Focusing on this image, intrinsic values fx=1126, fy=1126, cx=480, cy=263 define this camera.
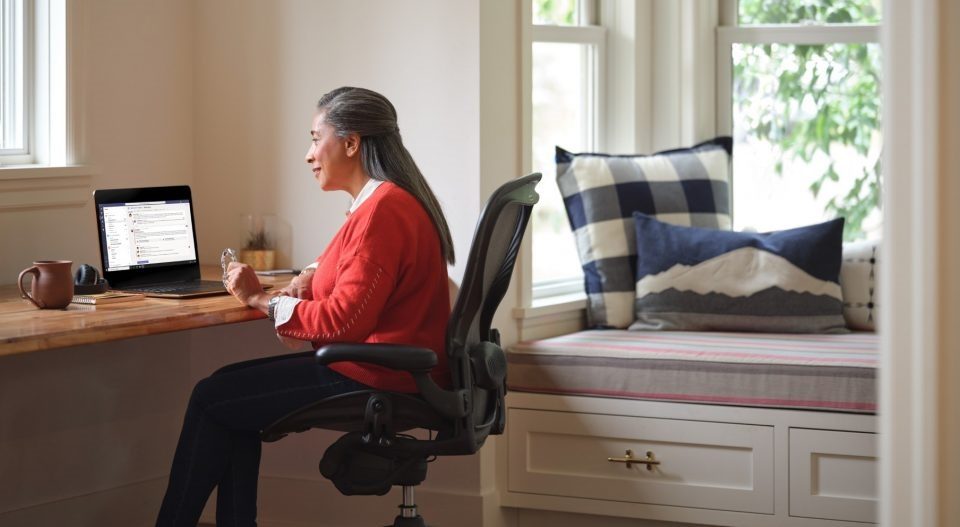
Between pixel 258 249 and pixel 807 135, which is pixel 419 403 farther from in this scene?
pixel 807 135

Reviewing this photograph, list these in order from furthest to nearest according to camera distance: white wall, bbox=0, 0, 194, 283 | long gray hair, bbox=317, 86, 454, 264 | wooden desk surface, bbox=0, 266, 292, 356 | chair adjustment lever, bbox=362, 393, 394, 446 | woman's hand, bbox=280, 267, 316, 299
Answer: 1. white wall, bbox=0, 0, 194, 283
2. woman's hand, bbox=280, 267, 316, 299
3. long gray hair, bbox=317, 86, 454, 264
4. chair adjustment lever, bbox=362, 393, 394, 446
5. wooden desk surface, bbox=0, 266, 292, 356

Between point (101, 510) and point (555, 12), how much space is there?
201 cm

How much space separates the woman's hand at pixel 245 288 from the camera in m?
2.48

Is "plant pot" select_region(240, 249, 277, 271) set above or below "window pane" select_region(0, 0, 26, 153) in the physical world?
below

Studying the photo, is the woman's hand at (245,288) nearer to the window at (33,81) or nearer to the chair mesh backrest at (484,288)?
the chair mesh backrest at (484,288)

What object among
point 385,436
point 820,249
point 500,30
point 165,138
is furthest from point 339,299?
point 820,249

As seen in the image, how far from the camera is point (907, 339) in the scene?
1.17 m

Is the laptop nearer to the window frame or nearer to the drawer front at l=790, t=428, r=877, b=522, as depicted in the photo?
the window frame

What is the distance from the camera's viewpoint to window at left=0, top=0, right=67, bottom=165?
2.99 meters

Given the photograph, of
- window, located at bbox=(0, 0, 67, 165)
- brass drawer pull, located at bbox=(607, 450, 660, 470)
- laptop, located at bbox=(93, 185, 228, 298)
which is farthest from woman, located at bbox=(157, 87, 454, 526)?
window, located at bbox=(0, 0, 67, 165)

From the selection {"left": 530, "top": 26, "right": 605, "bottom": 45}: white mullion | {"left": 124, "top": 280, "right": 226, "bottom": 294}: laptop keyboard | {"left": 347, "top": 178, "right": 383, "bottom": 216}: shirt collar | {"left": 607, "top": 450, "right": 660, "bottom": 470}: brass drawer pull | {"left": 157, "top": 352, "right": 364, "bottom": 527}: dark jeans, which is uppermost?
{"left": 530, "top": 26, "right": 605, "bottom": 45}: white mullion

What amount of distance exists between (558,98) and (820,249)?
3.03 ft

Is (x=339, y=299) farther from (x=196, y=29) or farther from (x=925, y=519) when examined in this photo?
(x=196, y=29)

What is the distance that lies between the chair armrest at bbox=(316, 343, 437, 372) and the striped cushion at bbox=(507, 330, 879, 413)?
3.19 ft
